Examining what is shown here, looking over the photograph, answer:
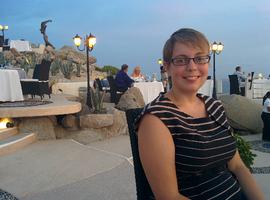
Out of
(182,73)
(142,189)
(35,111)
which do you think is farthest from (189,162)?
(35,111)

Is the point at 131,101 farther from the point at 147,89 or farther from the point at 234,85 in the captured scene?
the point at 234,85

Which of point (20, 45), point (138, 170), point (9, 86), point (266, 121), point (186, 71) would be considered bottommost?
point (266, 121)

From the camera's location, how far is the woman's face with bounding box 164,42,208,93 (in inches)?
66.5

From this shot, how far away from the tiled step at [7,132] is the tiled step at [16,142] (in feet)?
0.26

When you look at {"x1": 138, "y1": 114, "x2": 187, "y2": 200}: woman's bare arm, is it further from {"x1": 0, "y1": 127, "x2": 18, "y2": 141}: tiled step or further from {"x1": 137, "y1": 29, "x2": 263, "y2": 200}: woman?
{"x1": 0, "y1": 127, "x2": 18, "y2": 141}: tiled step

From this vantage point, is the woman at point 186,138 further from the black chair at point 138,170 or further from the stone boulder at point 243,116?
the stone boulder at point 243,116

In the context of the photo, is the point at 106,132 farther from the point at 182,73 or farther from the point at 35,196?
the point at 182,73

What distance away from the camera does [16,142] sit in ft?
16.9

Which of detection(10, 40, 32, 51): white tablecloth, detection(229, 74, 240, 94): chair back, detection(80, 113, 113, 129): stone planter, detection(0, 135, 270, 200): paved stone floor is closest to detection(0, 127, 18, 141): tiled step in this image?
detection(0, 135, 270, 200): paved stone floor

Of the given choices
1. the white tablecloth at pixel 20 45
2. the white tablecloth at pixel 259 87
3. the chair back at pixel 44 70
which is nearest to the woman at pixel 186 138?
the chair back at pixel 44 70

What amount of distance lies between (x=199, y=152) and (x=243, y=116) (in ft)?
20.0

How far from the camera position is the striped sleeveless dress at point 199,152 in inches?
61.7

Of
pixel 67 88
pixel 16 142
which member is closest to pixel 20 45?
pixel 67 88

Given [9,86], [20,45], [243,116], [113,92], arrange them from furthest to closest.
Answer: [20,45], [113,92], [243,116], [9,86]
